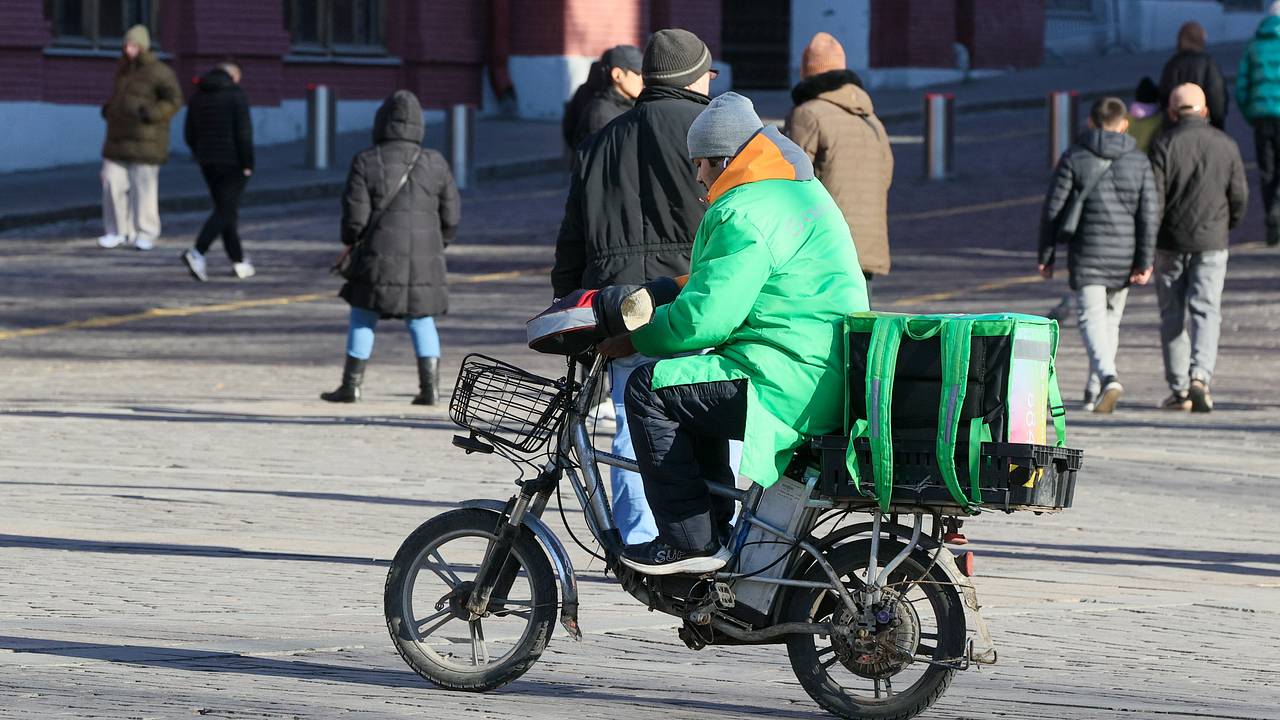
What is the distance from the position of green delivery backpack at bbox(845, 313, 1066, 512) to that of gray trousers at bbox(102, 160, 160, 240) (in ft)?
Answer: 52.7

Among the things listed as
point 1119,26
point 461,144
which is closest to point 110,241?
point 461,144

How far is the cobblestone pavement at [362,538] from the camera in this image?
19.6ft

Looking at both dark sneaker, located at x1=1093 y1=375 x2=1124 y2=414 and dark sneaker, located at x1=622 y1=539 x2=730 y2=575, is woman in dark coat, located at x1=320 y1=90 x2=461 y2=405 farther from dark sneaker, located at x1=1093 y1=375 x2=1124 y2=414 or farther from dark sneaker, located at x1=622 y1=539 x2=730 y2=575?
dark sneaker, located at x1=622 y1=539 x2=730 y2=575

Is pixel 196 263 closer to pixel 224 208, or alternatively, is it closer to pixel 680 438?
pixel 224 208

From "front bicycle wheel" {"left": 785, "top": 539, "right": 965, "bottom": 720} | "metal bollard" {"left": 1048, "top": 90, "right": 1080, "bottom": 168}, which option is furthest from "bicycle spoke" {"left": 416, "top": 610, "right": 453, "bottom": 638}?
"metal bollard" {"left": 1048, "top": 90, "right": 1080, "bottom": 168}

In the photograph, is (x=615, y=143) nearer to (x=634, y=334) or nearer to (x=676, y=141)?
(x=676, y=141)

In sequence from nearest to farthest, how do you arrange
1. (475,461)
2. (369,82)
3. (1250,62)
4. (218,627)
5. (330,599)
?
1. (218,627)
2. (330,599)
3. (475,461)
4. (1250,62)
5. (369,82)

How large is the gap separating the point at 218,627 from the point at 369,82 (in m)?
25.9

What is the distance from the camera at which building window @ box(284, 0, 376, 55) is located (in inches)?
1243

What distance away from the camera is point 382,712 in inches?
224

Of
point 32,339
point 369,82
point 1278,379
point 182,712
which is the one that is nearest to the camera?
point 182,712

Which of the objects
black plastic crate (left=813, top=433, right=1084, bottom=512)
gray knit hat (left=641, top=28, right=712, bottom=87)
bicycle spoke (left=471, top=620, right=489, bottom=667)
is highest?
gray knit hat (left=641, top=28, right=712, bottom=87)

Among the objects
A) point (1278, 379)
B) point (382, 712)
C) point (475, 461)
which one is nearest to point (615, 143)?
point (382, 712)

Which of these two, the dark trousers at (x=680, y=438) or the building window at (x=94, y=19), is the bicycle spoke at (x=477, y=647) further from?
the building window at (x=94, y=19)
